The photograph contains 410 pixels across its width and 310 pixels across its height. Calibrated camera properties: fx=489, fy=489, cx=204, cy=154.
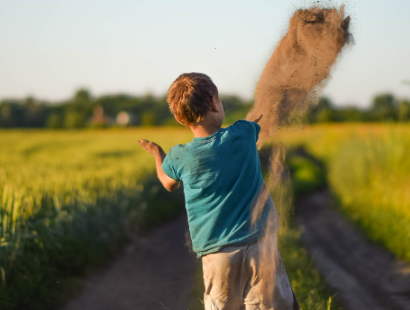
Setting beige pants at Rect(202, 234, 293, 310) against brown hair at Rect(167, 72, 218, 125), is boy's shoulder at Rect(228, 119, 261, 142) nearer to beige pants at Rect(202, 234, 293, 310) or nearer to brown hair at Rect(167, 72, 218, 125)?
brown hair at Rect(167, 72, 218, 125)

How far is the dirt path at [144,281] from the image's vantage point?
4.80 meters

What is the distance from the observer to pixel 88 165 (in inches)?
380

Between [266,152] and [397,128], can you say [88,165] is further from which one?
[266,152]

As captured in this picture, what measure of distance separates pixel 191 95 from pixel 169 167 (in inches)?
16.9

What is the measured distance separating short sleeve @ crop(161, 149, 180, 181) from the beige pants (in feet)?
1.52

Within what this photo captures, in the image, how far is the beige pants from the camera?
252cm

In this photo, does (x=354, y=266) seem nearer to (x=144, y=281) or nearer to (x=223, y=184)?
(x=144, y=281)

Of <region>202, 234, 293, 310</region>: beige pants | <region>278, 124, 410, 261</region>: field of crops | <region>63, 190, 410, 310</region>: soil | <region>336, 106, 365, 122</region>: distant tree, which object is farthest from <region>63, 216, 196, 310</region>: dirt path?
<region>336, 106, 365, 122</region>: distant tree

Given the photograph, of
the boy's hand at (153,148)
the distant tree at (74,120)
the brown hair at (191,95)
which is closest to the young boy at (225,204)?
the brown hair at (191,95)

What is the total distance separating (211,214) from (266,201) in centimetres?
32

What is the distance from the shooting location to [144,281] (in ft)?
18.3

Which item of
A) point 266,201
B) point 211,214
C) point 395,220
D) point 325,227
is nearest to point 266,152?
point 266,201

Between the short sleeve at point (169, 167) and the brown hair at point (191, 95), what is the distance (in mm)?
231

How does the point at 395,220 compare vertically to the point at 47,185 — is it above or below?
below
